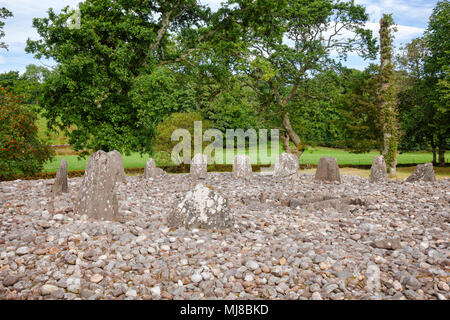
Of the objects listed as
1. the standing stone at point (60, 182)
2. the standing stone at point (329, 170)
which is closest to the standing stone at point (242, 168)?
the standing stone at point (329, 170)

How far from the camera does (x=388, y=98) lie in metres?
23.0

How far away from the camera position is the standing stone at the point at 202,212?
7.18m

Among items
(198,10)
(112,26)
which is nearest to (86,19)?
(112,26)

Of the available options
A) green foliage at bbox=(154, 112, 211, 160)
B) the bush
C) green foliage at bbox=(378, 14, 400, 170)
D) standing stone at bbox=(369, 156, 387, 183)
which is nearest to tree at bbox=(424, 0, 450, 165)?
green foliage at bbox=(378, 14, 400, 170)

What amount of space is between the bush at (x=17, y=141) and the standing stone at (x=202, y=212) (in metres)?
10.8

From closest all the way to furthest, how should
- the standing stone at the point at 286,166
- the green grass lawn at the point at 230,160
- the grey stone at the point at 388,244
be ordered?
the grey stone at the point at 388,244
the standing stone at the point at 286,166
the green grass lawn at the point at 230,160

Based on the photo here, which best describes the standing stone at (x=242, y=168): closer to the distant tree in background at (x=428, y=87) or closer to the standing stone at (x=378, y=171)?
the standing stone at (x=378, y=171)

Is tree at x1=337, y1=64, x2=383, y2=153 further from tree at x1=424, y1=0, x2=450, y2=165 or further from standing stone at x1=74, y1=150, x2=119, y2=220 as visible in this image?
standing stone at x1=74, y1=150, x2=119, y2=220

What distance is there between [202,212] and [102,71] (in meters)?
11.2

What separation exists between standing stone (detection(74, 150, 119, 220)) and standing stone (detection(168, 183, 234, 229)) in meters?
1.45

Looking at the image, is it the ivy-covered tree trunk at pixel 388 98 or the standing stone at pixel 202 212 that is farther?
the ivy-covered tree trunk at pixel 388 98

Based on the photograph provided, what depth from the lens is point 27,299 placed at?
435cm
